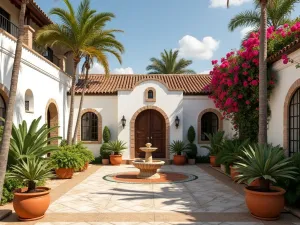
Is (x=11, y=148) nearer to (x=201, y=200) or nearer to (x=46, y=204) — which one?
(x=46, y=204)

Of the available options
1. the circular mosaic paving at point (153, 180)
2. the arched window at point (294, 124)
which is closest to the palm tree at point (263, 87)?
the arched window at point (294, 124)

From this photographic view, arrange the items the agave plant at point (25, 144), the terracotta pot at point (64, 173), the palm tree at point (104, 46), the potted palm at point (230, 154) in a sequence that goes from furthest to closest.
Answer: the palm tree at point (104, 46) → the terracotta pot at point (64, 173) → the potted palm at point (230, 154) → the agave plant at point (25, 144)

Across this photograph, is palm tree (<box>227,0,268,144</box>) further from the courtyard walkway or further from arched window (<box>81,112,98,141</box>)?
arched window (<box>81,112,98,141</box>)

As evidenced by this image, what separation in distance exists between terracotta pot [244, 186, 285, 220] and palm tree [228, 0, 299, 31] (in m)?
11.4

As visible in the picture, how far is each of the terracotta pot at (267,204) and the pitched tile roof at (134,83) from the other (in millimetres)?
10864

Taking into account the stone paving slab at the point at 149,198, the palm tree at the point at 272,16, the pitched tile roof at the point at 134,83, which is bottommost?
the stone paving slab at the point at 149,198

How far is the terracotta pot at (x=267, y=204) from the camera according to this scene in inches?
244

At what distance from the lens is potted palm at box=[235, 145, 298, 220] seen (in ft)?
20.4

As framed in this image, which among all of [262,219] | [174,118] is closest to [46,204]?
[262,219]

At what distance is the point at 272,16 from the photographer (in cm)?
1569

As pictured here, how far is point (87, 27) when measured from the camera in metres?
12.9

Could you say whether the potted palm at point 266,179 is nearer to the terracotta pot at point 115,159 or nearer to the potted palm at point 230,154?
the potted palm at point 230,154

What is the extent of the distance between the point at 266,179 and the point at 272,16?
40.0 ft

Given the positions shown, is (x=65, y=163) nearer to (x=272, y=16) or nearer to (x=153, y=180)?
(x=153, y=180)
